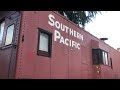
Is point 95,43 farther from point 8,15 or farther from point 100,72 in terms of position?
point 8,15

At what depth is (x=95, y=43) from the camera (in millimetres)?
6434

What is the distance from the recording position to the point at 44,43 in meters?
3.80

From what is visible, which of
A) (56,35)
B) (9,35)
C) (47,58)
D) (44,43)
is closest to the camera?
(9,35)

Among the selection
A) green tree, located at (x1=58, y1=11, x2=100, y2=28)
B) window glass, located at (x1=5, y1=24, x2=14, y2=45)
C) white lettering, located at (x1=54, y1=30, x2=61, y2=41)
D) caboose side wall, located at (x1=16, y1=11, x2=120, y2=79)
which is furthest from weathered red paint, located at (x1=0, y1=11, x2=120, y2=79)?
green tree, located at (x1=58, y1=11, x2=100, y2=28)

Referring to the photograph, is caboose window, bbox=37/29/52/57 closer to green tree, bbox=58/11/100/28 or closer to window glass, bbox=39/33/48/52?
window glass, bbox=39/33/48/52

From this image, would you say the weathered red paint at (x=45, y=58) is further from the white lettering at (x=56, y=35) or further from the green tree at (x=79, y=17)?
the green tree at (x=79, y=17)

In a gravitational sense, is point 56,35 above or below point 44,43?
above

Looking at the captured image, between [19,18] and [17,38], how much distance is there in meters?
0.43

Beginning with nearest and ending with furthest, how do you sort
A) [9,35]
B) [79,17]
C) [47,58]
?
[9,35]
[47,58]
[79,17]

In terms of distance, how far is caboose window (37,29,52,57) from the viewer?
3605 millimetres

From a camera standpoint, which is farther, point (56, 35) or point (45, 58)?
point (56, 35)

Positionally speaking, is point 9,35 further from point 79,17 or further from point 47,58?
point 79,17

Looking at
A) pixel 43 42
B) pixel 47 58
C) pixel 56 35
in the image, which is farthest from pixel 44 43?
pixel 56 35

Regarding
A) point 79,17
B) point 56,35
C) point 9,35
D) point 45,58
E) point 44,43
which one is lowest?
point 45,58
